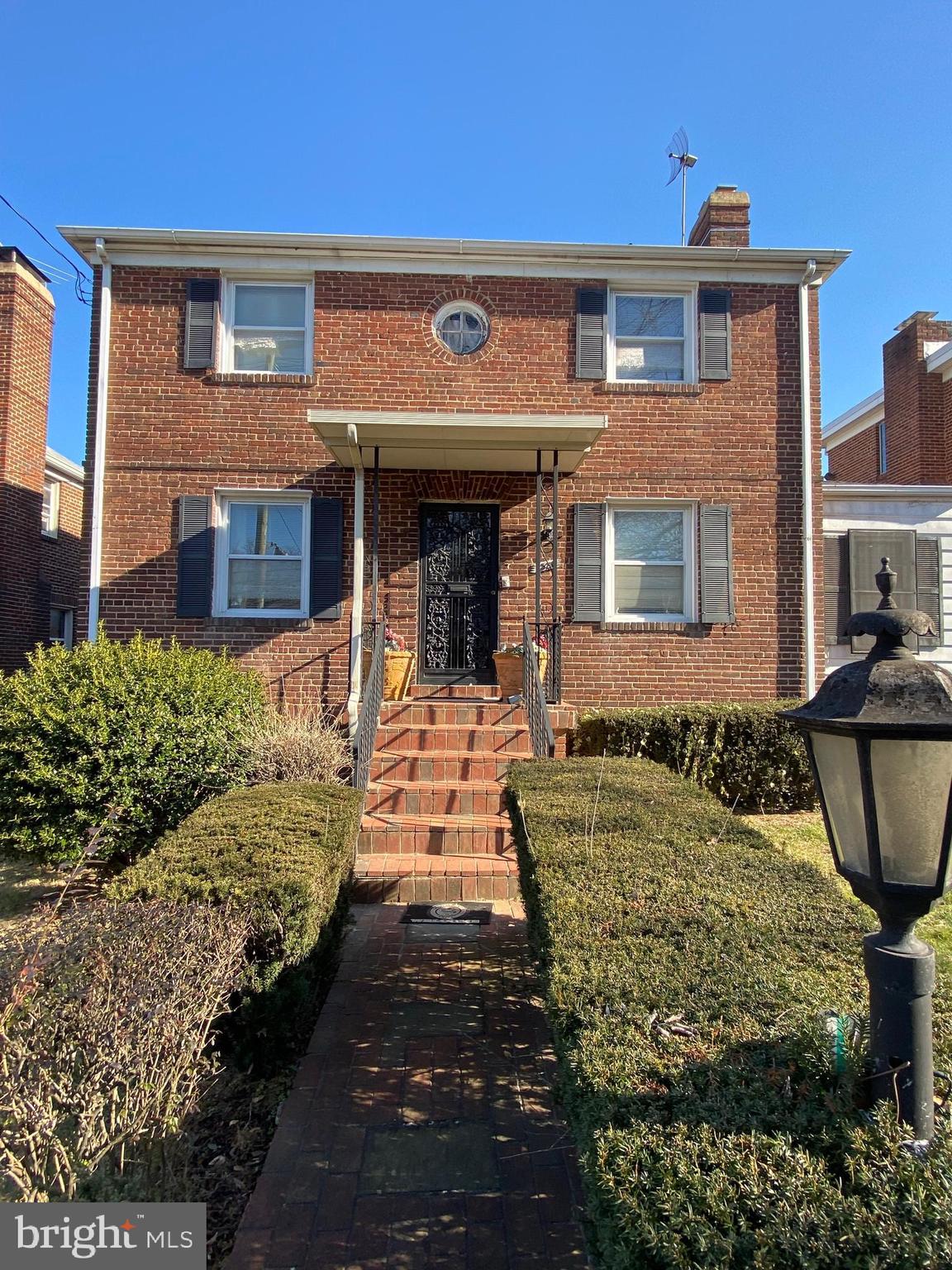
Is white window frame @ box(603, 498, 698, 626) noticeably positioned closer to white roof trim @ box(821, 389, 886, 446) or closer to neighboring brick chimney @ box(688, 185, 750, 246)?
neighboring brick chimney @ box(688, 185, 750, 246)

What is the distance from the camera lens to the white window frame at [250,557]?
29.6ft

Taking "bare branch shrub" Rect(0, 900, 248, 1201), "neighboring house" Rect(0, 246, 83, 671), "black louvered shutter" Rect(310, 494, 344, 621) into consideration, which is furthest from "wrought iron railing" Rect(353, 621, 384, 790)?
"neighboring house" Rect(0, 246, 83, 671)

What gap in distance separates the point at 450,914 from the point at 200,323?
24.7 feet

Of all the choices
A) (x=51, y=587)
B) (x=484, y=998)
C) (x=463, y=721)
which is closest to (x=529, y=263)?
(x=463, y=721)

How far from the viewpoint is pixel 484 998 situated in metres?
3.77

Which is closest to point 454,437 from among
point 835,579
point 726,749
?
point 726,749

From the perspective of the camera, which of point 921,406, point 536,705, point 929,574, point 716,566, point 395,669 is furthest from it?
point 921,406

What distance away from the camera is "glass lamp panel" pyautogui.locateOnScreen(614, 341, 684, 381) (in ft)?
30.9

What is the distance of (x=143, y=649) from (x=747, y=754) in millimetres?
5518

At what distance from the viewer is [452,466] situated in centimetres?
889

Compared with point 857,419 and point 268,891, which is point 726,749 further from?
point 857,419

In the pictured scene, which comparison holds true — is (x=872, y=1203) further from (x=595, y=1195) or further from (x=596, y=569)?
(x=596, y=569)

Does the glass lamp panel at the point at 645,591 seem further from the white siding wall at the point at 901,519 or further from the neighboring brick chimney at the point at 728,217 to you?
the neighboring brick chimney at the point at 728,217

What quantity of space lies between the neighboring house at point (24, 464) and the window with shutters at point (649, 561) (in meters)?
9.64
